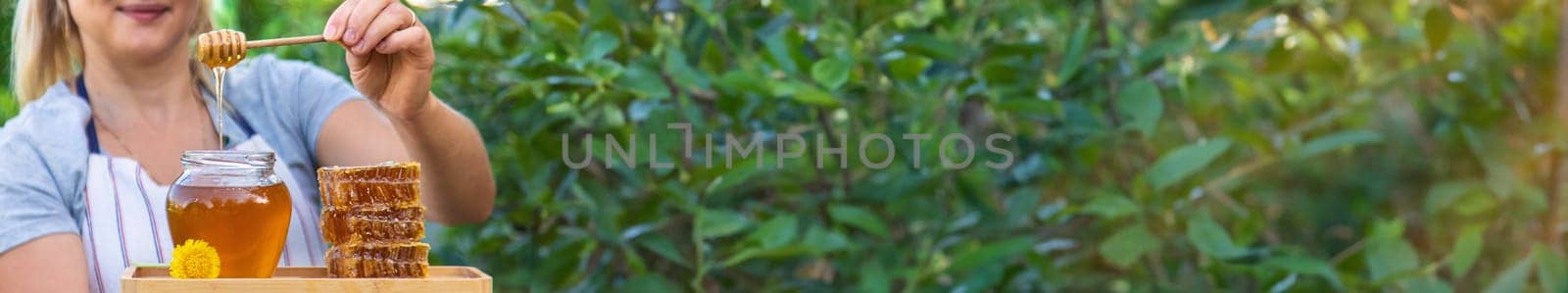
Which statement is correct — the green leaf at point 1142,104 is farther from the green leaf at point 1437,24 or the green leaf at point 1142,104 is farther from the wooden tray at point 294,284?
the wooden tray at point 294,284

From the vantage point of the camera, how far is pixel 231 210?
0.56m

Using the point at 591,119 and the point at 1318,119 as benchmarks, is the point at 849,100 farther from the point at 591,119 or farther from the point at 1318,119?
the point at 1318,119

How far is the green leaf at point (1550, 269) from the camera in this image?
46.8 inches

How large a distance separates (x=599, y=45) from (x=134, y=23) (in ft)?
1.01

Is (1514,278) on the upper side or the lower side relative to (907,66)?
lower

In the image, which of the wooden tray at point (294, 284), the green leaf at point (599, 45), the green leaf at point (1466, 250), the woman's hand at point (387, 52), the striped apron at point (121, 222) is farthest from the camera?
the green leaf at point (1466, 250)

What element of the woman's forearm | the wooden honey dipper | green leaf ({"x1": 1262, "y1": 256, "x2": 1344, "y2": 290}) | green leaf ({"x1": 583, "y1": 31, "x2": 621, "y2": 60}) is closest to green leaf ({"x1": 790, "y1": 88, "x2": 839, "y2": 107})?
green leaf ({"x1": 583, "y1": 31, "x2": 621, "y2": 60})

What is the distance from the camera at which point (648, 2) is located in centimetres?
112

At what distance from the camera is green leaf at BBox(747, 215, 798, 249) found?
3.43ft

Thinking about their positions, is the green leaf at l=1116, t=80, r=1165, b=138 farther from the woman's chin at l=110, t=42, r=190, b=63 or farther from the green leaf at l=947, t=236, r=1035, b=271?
the woman's chin at l=110, t=42, r=190, b=63

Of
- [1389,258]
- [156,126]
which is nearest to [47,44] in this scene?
[156,126]

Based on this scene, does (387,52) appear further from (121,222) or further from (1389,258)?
(1389,258)

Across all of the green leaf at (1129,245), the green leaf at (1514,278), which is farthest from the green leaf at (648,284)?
the green leaf at (1514,278)

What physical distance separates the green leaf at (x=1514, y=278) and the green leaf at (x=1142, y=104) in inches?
13.7
